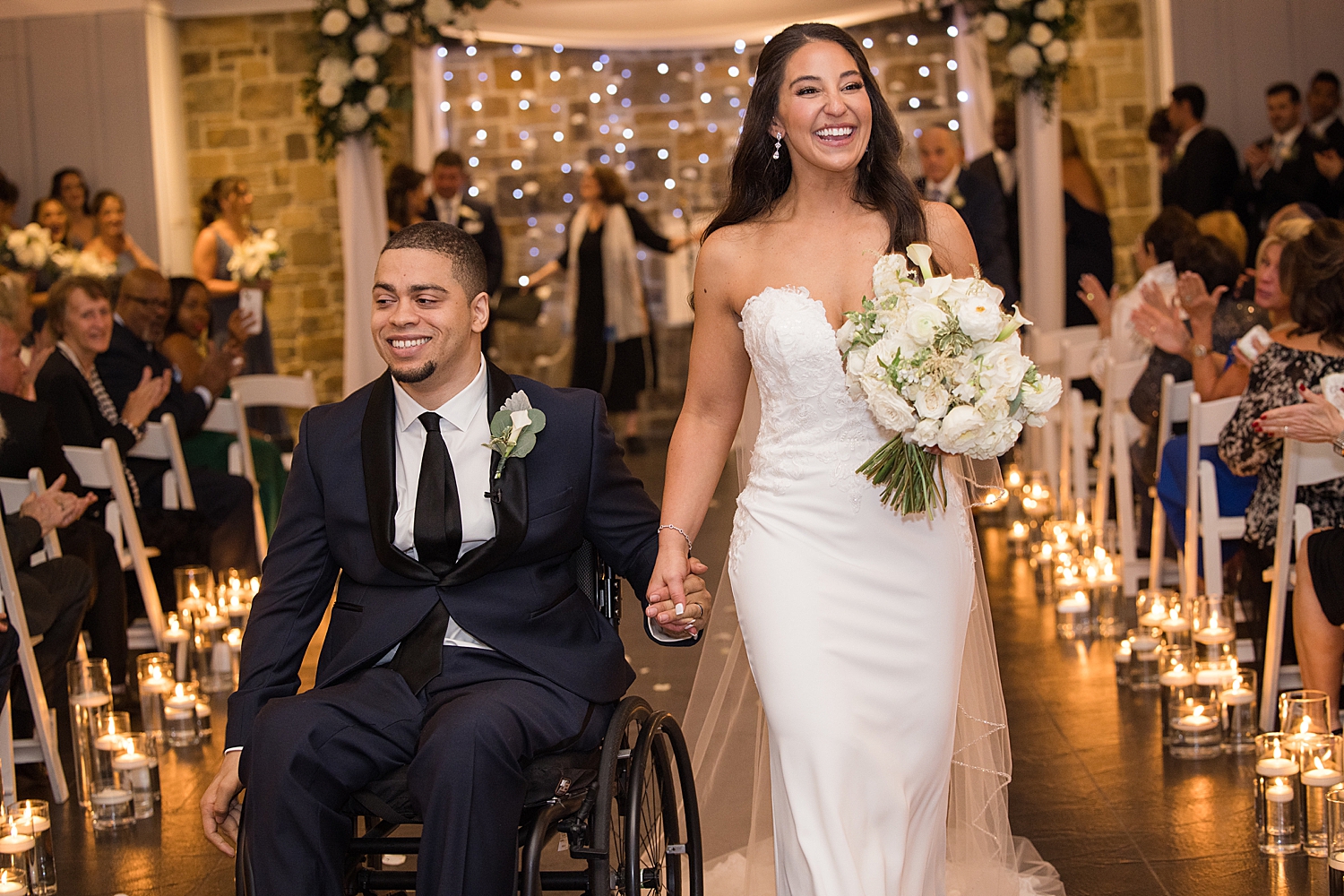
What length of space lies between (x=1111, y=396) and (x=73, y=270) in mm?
6365

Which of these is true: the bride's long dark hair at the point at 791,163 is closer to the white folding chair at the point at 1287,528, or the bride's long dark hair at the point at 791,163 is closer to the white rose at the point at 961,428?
the white rose at the point at 961,428

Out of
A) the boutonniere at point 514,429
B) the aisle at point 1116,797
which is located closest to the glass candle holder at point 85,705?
the boutonniere at point 514,429

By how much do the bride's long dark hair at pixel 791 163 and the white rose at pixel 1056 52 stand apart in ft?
20.8

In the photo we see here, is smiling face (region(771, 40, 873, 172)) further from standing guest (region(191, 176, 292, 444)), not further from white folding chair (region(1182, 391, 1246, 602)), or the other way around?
standing guest (region(191, 176, 292, 444))

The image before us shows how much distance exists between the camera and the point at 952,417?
2.40m

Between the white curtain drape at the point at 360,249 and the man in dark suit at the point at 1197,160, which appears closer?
the white curtain drape at the point at 360,249

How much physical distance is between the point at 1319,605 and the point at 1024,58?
5.52 meters

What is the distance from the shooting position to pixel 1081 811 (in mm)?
3748

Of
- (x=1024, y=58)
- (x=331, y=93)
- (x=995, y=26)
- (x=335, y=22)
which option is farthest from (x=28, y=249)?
(x=1024, y=58)

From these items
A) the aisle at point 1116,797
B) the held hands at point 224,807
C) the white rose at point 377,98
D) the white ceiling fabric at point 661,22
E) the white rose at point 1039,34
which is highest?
the white ceiling fabric at point 661,22

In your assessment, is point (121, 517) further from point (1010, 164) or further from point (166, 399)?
point (1010, 164)

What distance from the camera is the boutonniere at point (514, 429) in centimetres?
275

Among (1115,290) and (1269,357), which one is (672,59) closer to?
(1115,290)

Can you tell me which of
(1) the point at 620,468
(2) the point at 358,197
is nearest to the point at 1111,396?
(1) the point at 620,468
